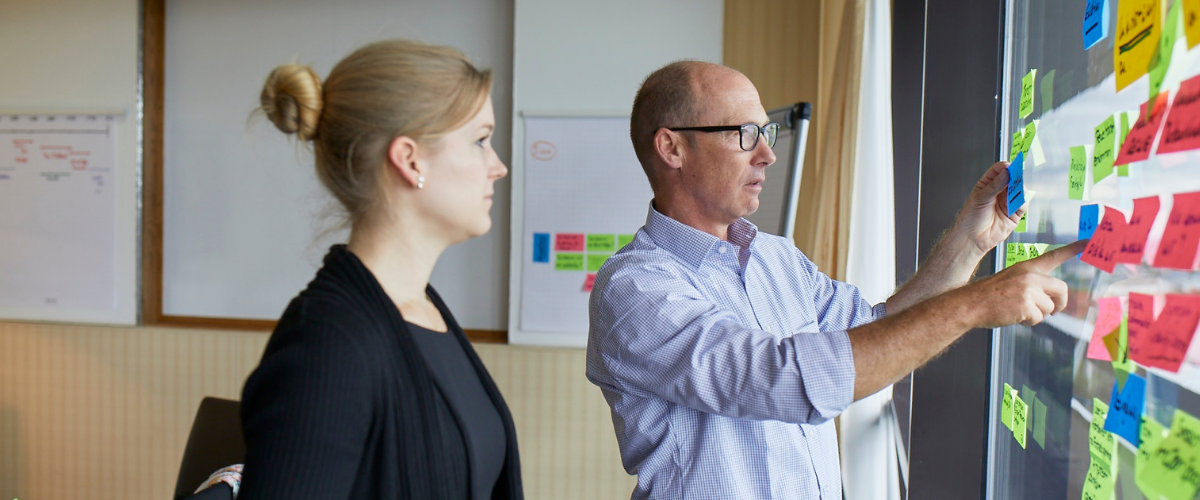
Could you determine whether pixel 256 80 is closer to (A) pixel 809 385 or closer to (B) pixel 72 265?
(B) pixel 72 265

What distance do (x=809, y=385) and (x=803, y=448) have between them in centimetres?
33

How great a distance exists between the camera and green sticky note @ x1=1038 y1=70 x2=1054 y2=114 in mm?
1108

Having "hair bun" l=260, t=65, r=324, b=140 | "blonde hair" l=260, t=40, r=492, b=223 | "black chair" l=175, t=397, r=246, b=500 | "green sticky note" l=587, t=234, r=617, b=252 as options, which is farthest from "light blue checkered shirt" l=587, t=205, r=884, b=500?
"green sticky note" l=587, t=234, r=617, b=252

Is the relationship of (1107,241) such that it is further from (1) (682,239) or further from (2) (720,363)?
(1) (682,239)

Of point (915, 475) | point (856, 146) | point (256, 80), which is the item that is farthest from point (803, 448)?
point (256, 80)

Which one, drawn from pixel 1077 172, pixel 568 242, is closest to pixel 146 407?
pixel 568 242

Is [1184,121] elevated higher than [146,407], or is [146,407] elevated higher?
[1184,121]

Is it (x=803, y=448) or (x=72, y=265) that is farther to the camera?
(x=72, y=265)

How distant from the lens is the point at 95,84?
4.04m

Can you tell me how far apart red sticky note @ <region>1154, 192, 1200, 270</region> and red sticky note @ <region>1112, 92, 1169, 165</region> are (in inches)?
2.8

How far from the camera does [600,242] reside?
12.3ft

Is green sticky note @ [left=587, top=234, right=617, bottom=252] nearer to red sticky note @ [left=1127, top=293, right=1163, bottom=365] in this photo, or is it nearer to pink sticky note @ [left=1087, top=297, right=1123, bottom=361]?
pink sticky note @ [left=1087, top=297, right=1123, bottom=361]

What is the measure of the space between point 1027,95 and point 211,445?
2.64 metres

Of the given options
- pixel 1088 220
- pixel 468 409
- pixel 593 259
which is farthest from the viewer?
pixel 593 259
